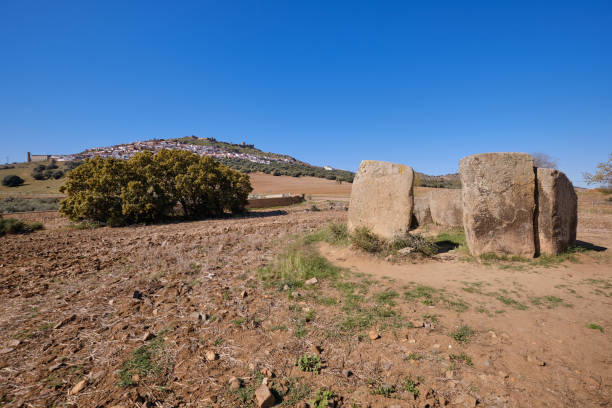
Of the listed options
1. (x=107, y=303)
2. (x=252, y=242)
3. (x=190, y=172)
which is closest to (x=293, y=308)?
(x=107, y=303)

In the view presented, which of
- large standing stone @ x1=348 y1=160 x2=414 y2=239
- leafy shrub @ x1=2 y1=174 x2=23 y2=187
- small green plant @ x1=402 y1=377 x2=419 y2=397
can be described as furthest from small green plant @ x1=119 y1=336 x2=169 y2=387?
leafy shrub @ x1=2 y1=174 x2=23 y2=187

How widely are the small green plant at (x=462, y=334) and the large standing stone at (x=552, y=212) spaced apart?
4.67 metres

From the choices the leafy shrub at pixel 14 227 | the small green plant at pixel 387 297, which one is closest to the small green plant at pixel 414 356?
the small green plant at pixel 387 297

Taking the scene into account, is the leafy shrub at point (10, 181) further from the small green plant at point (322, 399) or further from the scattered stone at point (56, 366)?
the small green plant at point (322, 399)

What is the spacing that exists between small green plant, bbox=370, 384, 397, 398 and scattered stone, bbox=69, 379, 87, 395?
2713 mm

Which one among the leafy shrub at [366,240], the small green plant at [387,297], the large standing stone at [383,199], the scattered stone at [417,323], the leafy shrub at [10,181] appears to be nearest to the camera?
the scattered stone at [417,323]

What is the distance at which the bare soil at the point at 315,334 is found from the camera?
2.57 m

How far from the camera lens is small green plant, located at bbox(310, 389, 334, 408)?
240 centimetres

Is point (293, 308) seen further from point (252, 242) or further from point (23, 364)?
point (252, 242)

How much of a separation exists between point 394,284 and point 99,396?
4442 mm

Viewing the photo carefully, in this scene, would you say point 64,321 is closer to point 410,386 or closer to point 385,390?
point 385,390

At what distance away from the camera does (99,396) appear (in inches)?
99.7

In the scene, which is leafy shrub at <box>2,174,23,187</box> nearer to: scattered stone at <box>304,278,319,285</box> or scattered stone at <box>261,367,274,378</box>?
scattered stone at <box>304,278,319,285</box>

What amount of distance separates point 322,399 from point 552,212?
6871mm
